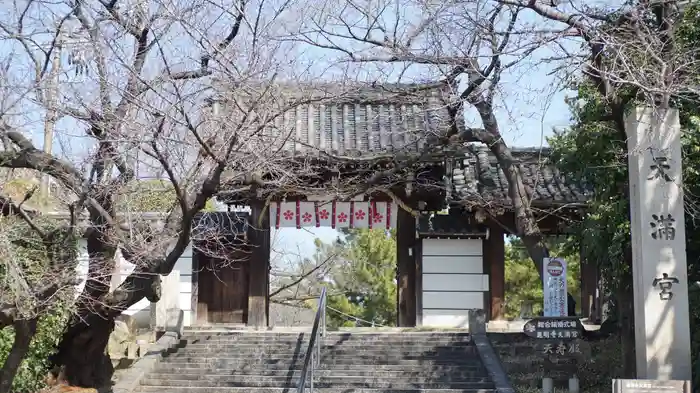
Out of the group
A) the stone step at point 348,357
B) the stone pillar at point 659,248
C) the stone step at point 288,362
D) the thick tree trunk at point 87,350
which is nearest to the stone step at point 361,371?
the stone step at point 288,362

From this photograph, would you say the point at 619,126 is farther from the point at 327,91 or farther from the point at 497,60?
the point at 327,91

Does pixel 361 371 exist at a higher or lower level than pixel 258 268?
lower

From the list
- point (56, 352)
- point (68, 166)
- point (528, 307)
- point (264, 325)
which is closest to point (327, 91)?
point (68, 166)

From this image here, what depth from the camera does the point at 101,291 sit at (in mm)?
12117

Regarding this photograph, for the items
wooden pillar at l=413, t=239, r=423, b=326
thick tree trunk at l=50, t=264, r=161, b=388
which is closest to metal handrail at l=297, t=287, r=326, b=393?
thick tree trunk at l=50, t=264, r=161, b=388

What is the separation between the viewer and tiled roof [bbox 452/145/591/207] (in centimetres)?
1694

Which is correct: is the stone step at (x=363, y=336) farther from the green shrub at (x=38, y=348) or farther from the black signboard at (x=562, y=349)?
the green shrub at (x=38, y=348)

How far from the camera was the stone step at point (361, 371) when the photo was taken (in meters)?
14.1

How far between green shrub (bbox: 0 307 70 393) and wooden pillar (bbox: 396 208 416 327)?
7.64m

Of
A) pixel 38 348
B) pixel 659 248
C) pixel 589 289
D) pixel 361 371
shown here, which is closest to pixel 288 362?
pixel 361 371

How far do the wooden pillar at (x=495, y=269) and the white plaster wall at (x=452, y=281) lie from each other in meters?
0.13

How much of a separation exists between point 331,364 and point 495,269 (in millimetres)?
5068

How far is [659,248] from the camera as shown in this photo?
9680 mm

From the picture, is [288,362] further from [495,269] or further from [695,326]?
[695,326]
